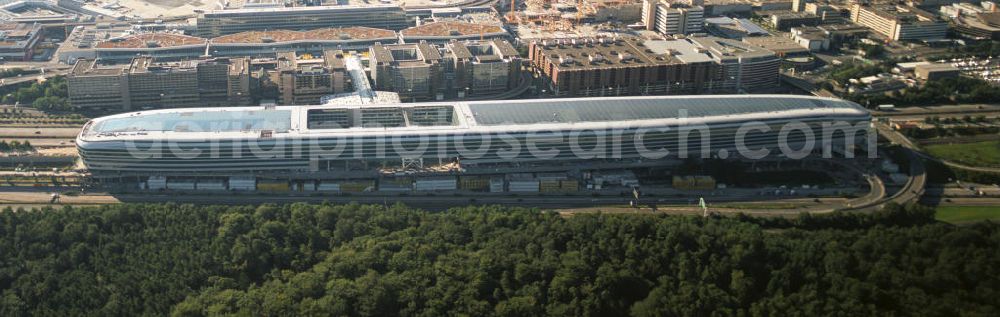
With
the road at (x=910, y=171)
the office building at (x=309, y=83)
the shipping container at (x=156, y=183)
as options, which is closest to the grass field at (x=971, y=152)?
the road at (x=910, y=171)

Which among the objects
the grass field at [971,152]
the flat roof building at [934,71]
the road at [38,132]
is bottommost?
the road at [38,132]

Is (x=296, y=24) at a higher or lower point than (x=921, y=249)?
higher

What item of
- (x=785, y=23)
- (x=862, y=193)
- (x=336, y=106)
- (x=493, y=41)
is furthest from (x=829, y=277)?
(x=785, y=23)

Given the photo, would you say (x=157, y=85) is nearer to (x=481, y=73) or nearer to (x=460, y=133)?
(x=481, y=73)

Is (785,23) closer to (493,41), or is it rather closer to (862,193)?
(493,41)

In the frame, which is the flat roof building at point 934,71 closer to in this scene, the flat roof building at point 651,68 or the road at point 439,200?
the flat roof building at point 651,68

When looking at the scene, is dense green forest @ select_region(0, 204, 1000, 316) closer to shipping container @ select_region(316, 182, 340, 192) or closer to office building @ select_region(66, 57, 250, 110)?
shipping container @ select_region(316, 182, 340, 192)
